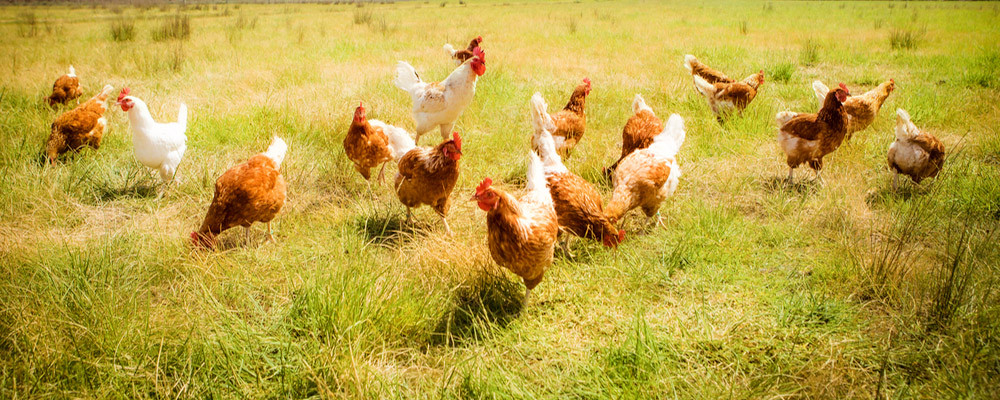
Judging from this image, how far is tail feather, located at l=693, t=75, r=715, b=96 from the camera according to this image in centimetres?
593

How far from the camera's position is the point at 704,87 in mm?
6004

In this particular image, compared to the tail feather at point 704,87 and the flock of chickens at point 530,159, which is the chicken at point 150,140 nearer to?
the flock of chickens at point 530,159

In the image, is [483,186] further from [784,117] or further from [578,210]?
[784,117]

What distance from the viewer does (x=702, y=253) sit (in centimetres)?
297

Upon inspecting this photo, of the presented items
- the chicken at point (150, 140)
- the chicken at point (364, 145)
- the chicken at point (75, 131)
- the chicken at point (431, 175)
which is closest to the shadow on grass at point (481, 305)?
the chicken at point (431, 175)

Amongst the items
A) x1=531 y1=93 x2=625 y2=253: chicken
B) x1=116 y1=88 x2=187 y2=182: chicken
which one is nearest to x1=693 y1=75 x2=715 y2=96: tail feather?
x1=531 y1=93 x2=625 y2=253: chicken

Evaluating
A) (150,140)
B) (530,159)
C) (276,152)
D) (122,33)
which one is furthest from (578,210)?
(122,33)

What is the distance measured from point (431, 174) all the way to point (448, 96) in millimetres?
1693

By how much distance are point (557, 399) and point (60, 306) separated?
230cm

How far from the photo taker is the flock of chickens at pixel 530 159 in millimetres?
2555

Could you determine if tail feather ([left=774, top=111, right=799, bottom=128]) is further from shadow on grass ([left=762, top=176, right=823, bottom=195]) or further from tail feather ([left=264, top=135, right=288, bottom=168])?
tail feather ([left=264, top=135, right=288, bottom=168])

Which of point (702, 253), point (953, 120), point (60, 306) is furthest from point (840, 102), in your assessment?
point (60, 306)

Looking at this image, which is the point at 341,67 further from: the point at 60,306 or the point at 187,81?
the point at 60,306

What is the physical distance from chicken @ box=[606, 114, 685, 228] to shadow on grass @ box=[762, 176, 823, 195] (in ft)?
3.50
